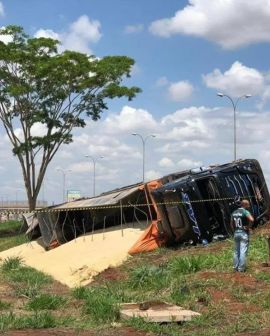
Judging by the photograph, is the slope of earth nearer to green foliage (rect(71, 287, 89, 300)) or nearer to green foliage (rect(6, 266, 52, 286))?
green foliage (rect(6, 266, 52, 286))

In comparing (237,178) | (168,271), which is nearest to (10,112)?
(237,178)

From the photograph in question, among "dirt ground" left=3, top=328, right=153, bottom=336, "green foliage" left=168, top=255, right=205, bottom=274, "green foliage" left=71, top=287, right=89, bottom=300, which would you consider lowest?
"dirt ground" left=3, top=328, right=153, bottom=336

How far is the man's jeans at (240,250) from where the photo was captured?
12.8m

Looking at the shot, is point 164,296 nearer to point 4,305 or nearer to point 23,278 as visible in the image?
point 4,305

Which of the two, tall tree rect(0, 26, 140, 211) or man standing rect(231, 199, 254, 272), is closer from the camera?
man standing rect(231, 199, 254, 272)

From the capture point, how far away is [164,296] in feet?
38.0

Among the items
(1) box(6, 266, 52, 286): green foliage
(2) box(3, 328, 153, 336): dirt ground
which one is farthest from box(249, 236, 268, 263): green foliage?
(2) box(3, 328, 153, 336): dirt ground

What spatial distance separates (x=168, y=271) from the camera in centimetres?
1327

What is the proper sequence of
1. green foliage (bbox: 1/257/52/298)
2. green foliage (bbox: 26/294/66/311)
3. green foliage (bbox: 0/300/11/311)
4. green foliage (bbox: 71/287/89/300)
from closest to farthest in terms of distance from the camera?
green foliage (bbox: 26/294/66/311), green foliage (bbox: 0/300/11/311), green foliage (bbox: 71/287/89/300), green foliage (bbox: 1/257/52/298)

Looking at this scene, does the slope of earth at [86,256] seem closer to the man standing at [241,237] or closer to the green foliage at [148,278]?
the green foliage at [148,278]

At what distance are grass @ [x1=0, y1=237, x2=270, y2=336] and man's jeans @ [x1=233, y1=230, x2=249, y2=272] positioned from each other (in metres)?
0.19

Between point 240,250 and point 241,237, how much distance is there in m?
0.36

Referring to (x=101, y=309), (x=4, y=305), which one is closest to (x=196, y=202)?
(x=4, y=305)

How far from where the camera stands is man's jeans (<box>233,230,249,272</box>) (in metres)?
12.8
